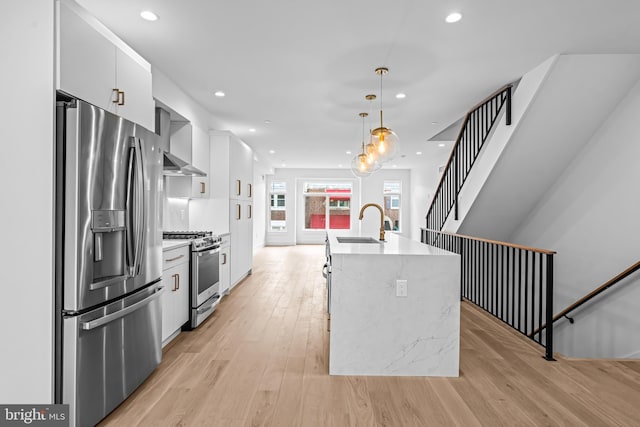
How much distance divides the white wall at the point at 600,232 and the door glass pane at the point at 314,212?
818 centimetres

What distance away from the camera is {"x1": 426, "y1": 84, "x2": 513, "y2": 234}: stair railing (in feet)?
13.8

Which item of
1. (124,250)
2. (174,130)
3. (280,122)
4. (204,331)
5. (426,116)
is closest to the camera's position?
(124,250)

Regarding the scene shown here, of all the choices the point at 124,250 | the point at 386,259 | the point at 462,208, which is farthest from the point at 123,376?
the point at 462,208

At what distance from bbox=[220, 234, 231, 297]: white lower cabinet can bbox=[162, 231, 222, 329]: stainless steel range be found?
332mm

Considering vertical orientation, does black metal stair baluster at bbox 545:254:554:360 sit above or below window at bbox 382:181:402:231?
below

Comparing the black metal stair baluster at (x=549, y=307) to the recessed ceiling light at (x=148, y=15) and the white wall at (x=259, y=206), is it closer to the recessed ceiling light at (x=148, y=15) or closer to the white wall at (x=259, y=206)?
the recessed ceiling light at (x=148, y=15)

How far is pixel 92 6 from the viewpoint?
8.46 feet

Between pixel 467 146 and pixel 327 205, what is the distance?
24.6 ft

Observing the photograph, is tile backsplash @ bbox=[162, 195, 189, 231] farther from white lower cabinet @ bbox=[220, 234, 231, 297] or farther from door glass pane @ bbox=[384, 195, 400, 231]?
door glass pane @ bbox=[384, 195, 400, 231]

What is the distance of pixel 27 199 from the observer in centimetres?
174

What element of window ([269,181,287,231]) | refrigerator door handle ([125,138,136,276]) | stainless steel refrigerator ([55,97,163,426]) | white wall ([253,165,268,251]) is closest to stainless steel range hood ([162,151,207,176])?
stainless steel refrigerator ([55,97,163,426])

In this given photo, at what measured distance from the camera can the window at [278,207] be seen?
12.1 metres

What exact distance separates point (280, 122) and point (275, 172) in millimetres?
6311

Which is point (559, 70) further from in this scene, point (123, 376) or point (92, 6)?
point (123, 376)
